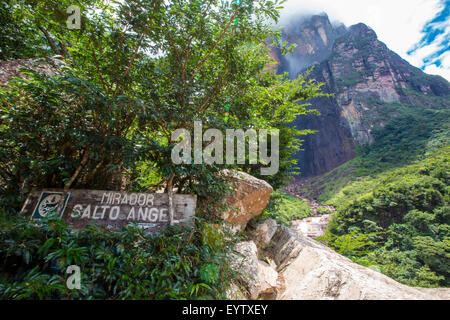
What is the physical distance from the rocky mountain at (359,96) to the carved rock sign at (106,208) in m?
59.0

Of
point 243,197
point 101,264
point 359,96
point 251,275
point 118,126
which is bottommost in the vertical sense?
point 251,275

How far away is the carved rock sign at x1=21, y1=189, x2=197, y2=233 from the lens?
2.28 meters

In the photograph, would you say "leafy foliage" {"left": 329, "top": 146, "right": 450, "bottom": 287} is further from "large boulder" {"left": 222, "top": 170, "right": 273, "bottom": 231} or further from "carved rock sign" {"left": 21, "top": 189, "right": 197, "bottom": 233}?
"carved rock sign" {"left": 21, "top": 189, "right": 197, "bottom": 233}

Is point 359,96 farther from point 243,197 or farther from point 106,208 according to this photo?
point 106,208

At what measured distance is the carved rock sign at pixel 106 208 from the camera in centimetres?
228

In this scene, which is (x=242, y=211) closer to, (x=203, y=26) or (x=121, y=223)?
(x=121, y=223)

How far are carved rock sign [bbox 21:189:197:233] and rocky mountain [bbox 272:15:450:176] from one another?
194 ft

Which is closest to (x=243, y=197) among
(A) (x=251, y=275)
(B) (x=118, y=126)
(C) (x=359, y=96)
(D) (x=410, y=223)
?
(A) (x=251, y=275)

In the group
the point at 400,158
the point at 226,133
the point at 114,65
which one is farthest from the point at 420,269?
the point at 400,158

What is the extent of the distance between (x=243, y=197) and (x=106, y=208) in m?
2.68

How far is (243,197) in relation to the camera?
412 cm

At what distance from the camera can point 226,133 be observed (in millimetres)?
3391
